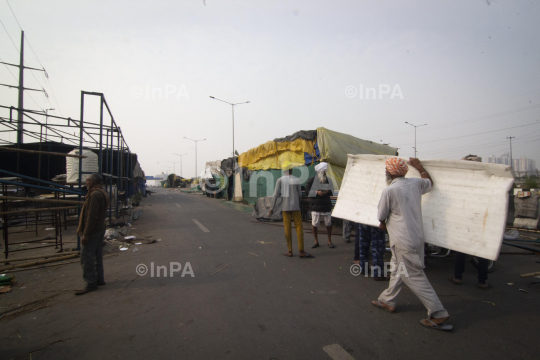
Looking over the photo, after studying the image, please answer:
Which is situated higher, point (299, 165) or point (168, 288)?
point (299, 165)

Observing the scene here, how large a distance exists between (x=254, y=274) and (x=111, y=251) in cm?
393

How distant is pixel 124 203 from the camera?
1456 cm

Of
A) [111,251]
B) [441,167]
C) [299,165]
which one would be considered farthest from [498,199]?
[299,165]

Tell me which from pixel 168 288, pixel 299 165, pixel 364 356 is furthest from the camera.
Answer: pixel 299 165

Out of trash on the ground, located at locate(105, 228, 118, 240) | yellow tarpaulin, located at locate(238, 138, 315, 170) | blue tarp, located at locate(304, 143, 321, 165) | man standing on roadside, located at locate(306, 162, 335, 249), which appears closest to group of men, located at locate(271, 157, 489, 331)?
man standing on roadside, located at locate(306, 162, 335, 249)

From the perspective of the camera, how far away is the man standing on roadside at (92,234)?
166 inches

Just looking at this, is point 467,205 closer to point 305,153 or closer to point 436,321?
point 436,321

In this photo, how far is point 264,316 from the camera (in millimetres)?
3350

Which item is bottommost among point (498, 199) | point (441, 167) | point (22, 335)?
point (22, 335)

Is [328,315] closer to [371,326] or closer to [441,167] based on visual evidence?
[371,326]

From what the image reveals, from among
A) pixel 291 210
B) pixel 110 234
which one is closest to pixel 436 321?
pixel 291 210

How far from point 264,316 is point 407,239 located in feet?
6.25

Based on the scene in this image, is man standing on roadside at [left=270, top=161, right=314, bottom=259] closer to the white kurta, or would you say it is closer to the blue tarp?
the white kurta

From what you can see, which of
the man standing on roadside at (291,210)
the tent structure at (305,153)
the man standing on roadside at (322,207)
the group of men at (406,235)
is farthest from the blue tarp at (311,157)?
the group of men at (406,235)
